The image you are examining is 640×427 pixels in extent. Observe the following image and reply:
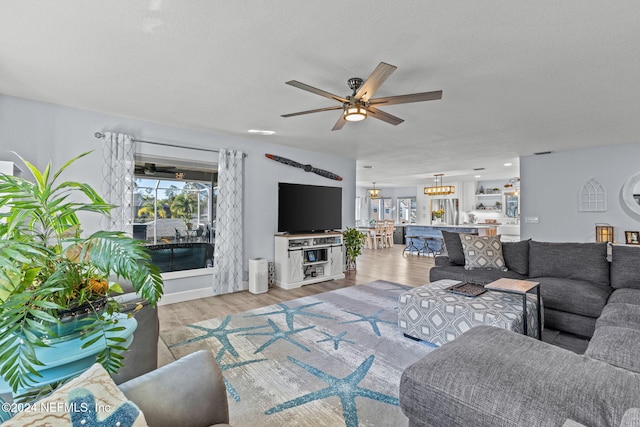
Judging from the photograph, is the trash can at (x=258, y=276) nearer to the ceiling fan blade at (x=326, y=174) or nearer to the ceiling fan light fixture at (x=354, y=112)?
the ceiling fan blade at (x=326, y=174)

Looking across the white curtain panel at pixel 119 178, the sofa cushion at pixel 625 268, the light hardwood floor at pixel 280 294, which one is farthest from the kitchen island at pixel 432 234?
the white curtain panel at pixel 119 178

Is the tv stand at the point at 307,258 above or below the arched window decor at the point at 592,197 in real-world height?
below

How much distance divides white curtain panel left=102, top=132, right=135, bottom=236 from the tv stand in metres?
2.22

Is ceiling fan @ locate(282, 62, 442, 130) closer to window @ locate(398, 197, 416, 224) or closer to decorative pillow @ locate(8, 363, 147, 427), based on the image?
decorative pillow @ locate(8, 363, 147, 427)

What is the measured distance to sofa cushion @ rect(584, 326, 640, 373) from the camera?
59.6 inches

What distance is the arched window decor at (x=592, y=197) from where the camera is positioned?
5.19 m

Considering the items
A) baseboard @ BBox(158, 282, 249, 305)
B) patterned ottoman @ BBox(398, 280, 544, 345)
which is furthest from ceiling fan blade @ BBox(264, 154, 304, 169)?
patterned ottoman @ BBox(398, 280, 544, 345)

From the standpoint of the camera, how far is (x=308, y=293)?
15.1 feet

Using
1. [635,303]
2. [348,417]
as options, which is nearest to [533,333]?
[635,303]

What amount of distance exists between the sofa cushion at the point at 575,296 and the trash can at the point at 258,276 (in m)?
3.55

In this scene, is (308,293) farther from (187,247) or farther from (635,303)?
(635,303)

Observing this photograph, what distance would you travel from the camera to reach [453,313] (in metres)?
2.57

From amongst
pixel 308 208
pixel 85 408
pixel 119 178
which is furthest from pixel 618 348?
pixel 119 178

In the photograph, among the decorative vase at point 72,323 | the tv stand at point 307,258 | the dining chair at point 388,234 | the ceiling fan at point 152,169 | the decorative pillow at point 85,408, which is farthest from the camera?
the dining chair at point 388,234
